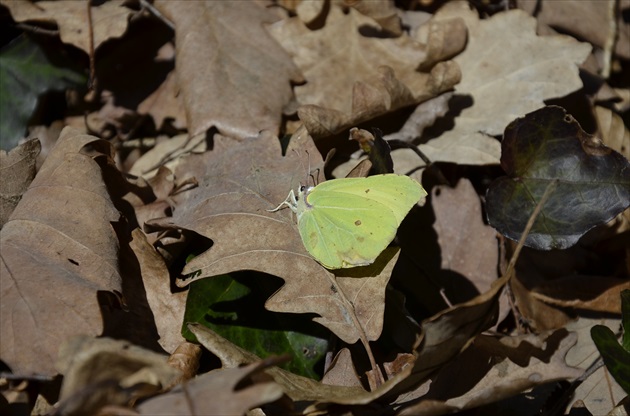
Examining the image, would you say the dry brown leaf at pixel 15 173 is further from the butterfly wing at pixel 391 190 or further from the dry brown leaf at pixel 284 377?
the butterfly wing at pixel 391 190

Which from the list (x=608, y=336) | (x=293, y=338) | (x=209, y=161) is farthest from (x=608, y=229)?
(x=209, y=161)

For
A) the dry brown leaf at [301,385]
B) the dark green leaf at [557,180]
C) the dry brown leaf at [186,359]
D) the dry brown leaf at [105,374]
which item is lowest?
the dry brown leaf at [186,359]

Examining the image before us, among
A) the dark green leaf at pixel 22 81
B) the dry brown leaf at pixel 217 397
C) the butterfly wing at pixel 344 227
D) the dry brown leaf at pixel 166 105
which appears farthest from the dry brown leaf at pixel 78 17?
the dry brown leaf at pixel 217 397

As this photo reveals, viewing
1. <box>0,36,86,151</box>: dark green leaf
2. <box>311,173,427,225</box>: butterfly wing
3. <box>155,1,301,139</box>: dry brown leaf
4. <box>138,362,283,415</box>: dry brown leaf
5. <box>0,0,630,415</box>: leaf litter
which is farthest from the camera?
<box>0,36,86,151</box>: dark green leaf

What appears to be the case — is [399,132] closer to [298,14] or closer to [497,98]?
[497,98]

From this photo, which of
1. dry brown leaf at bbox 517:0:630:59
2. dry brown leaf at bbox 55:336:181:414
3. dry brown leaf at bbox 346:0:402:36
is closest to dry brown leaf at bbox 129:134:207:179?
dry brown leaf at bbox 346:0:402:36

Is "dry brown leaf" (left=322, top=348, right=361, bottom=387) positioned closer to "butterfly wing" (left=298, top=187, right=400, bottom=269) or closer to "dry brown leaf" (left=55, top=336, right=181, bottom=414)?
"butterfly wing" (left=298, top=187, right=400, bottom=269)
